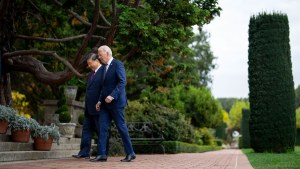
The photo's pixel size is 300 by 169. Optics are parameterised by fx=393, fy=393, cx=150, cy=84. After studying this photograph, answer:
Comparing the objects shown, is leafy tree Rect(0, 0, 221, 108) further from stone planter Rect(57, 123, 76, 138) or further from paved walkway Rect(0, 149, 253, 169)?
paved walkway Rect(0, 149, 253, 169)

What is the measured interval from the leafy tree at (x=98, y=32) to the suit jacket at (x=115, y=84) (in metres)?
1.73

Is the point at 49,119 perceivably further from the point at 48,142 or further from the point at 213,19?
the point at 213,19

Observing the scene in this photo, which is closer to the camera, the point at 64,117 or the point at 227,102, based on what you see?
the point at 64,117

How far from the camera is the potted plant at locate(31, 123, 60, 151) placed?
7902mm

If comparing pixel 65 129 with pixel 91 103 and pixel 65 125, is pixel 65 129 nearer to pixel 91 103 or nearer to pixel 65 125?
pixel 65 125

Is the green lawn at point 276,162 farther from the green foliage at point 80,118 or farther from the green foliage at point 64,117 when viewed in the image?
the green foliage at point 80,118

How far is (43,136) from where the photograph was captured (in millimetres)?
7926

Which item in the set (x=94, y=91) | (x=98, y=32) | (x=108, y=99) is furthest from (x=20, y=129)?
(x=98, y=32)

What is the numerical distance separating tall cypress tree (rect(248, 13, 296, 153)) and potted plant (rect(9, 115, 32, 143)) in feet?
27.9

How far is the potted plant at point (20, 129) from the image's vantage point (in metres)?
7.46

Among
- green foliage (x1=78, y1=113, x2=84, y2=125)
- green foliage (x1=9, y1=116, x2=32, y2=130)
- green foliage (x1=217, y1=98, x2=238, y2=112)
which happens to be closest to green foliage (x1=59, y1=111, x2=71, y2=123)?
green foliage (x1=78, y1=113, x2=84, y2=125)

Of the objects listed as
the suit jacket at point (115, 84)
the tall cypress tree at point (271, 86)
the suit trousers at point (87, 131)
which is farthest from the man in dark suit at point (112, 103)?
the tall cypress tree at point (271, 86)

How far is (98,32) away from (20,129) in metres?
7.94

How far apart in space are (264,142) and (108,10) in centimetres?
689
